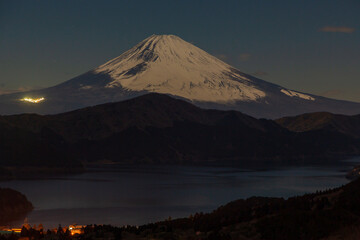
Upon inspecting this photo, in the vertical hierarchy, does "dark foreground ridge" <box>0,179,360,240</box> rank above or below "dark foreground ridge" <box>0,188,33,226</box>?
below

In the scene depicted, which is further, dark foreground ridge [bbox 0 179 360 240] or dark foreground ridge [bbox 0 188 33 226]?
dark foreground ridge [bbox 0 188 33 226]

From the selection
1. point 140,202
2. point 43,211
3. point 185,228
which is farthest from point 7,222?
point 185,228

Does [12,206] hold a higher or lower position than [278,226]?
higher

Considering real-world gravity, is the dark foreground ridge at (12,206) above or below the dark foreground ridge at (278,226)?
above

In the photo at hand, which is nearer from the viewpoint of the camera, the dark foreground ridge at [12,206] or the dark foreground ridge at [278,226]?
the dark foreground ridge at [278,226]

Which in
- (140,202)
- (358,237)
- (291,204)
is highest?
(140,202)

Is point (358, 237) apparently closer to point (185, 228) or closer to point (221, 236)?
point (221, 236)

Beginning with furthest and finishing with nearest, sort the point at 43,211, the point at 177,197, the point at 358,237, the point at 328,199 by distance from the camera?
the point at 177,197
the point at 43,211
the point at 328,199
the point at 358,237

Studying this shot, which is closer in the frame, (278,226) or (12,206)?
(278,226)
